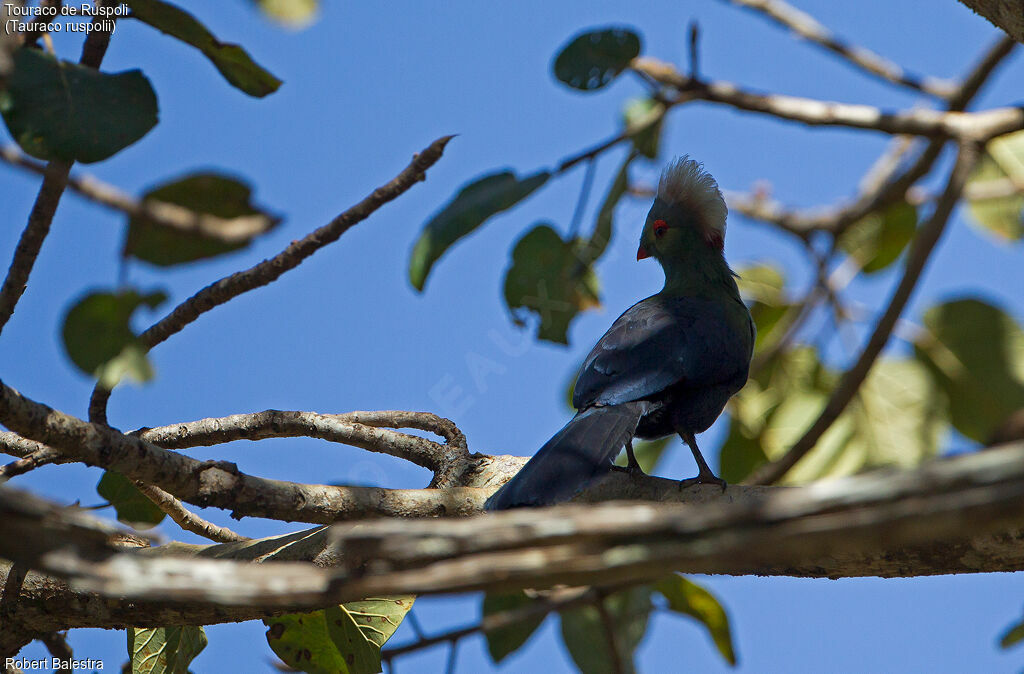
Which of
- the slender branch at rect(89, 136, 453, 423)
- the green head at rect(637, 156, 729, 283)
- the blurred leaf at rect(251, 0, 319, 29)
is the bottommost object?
the slender branch at rect(89, 136, 453, 423)

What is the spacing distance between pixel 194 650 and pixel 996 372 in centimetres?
254

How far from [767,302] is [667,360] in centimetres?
42

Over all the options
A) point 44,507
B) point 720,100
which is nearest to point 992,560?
point 720,100

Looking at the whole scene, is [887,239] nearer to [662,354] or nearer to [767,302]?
[767,302]

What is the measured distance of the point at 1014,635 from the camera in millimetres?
2268

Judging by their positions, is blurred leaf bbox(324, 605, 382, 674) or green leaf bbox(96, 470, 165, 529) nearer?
blurred leaf bbox(324, 605, 382, 674)

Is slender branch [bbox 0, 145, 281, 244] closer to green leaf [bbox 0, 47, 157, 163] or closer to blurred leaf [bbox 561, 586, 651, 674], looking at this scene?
green leaf [bbox 0, 47, 157, 163]

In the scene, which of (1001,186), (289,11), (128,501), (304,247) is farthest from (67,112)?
(1001,186)

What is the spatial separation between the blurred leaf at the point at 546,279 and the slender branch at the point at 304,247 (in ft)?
1.10

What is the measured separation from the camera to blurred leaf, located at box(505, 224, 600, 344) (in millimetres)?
2031

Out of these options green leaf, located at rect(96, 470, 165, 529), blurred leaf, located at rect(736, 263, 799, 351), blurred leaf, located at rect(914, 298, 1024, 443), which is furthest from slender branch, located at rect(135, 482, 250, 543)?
blurred leaf, located at rect(914, 298, 1024, 443)

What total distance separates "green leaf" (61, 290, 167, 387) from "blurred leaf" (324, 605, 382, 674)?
4.66 feet

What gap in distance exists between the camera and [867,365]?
1967 mm

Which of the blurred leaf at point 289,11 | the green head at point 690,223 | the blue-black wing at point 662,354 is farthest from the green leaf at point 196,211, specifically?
the green head at point 690,223
